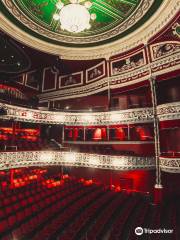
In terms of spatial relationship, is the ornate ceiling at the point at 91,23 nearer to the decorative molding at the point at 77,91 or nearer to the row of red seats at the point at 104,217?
the decorative molding at the point at 77,91

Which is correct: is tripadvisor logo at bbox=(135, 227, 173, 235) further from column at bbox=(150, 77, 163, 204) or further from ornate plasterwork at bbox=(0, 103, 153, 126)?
ornate plasterwork at bbox=(0, 103, 153, 126)

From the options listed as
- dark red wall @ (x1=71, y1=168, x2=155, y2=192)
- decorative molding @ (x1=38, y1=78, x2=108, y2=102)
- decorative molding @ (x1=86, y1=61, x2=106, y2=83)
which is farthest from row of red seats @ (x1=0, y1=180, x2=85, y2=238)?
decorative molding @ (x1=86, y1=61, x2=106, y2=83)

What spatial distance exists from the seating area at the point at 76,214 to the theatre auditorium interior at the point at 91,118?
43mm

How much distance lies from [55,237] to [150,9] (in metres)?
9.20

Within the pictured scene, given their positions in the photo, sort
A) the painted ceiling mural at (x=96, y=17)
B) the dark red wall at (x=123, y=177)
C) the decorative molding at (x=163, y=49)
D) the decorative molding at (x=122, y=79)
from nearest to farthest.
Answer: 1. the painted ceiling mural at (x=96, y=17)
2. the decorative molding at (x=163, y=49)
3. the decorative molding at (x=122, y=79)
4. the dark red wall at (x=123, y=177)

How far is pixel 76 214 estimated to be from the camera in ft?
24.7

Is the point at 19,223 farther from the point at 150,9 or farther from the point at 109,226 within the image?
the point at 150,9

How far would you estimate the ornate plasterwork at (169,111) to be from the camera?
8.27m

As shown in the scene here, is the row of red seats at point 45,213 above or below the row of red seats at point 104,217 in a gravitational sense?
above

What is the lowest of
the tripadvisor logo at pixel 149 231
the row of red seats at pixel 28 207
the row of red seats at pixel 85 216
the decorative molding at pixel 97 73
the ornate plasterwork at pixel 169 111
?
the tripadvisor logo at pixel 149 231

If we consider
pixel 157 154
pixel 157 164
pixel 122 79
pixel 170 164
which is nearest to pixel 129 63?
pixel 122 79

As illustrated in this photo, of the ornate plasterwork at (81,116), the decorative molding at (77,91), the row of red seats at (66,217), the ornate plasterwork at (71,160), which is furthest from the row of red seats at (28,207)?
the decorative molding at (77,91)

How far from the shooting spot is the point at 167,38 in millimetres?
8875

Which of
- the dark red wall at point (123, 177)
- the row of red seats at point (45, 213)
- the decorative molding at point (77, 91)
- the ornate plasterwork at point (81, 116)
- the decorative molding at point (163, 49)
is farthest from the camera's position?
the decorative molding at point (77, 91)
